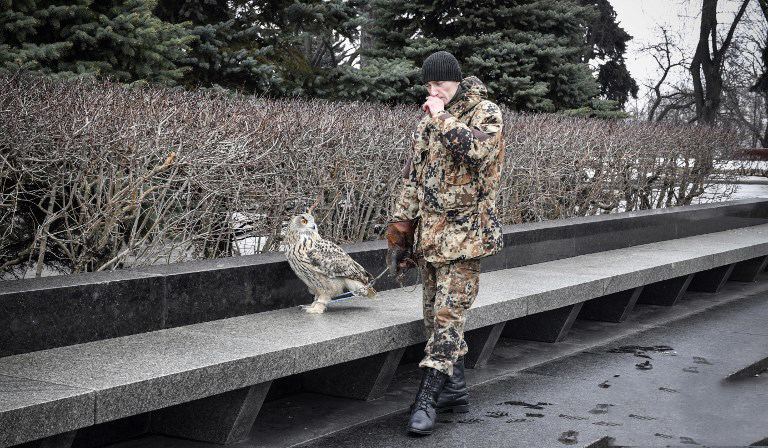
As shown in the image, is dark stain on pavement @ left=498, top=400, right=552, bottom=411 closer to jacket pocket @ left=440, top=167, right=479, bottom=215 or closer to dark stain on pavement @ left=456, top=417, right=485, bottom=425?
dark stain on pavement @ left=456, top=417, right=485, bottom=425

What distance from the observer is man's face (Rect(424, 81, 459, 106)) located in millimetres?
5523

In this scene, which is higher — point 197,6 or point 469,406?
point 197,6

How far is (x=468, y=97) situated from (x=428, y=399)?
167 cm

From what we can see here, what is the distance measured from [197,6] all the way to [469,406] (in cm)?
853

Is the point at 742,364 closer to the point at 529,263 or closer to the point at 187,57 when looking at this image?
the point at 529,263

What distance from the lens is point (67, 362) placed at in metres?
4.76

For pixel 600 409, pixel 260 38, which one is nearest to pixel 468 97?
pixel 600 409

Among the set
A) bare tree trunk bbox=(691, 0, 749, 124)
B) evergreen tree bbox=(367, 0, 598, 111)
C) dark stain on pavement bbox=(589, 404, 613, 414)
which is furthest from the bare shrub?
bare tree trunk bbox=(691, 0, 749, 124)

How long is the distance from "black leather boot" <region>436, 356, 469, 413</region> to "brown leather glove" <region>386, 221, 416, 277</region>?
645mm

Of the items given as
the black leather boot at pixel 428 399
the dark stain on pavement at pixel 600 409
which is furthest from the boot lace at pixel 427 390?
the dark stain on pavement at pixel 600 409

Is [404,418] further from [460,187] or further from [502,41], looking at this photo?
[502,41]

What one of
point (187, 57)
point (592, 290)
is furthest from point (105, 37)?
point (592, 290)

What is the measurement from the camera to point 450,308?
18.4ft

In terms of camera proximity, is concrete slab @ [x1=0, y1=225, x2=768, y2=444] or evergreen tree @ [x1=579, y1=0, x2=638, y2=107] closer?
concrete slab @ [x1=0, y1=225, x2=768, y2=444]
